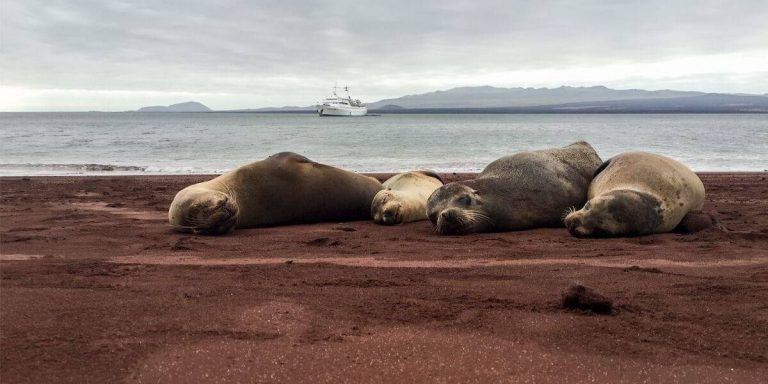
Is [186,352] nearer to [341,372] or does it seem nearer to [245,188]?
[341,372]

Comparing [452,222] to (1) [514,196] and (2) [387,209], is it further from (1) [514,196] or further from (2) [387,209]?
(2) [387,209]

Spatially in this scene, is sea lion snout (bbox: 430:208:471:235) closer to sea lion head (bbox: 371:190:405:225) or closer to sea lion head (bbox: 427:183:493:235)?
sea lion head (bbox: 427:183:493:235)

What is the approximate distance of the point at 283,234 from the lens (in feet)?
27.0

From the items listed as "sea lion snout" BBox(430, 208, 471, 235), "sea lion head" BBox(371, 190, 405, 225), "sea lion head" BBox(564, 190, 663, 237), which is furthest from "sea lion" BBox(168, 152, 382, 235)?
"sea lion head" BBox(564, 190, 663, 237)

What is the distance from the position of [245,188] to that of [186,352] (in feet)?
18.2

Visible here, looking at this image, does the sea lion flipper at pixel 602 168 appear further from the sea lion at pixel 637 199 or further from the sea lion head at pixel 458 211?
the sea lion head at pixel 458 211

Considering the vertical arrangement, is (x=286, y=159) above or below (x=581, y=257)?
above

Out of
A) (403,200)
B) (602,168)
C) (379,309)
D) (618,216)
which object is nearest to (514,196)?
(602,168)

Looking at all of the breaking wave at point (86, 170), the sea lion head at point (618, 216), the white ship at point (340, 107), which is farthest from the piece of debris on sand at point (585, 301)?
the white ship at point (340, 107)

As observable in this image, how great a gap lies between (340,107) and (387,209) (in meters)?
120

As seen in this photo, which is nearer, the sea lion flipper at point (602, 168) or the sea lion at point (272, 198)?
the sea lion at point (272, 198)

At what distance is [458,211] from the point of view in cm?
812

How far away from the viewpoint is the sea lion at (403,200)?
9.08m

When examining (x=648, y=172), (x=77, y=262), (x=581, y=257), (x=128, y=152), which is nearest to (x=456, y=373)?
(x=581, y=257)
